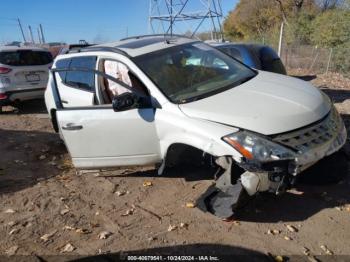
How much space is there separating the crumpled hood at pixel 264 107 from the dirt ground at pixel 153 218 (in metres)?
0.99

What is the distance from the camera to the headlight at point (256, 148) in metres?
3.70

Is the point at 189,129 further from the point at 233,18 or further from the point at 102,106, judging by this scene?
the point at 233,18

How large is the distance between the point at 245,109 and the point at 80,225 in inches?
86.8

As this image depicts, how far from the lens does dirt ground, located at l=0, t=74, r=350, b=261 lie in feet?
12.5

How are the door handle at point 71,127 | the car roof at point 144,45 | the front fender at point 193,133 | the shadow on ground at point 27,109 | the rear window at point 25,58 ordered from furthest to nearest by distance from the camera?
the shadow on ground at point 27,109 → the rear window at point 25,58 → the car roof at point 144,45 → the door handle at point 71,127 → the front fender at point 193,133

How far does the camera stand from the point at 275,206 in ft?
14.4

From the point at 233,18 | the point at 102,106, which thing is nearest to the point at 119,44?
the point at 102,106

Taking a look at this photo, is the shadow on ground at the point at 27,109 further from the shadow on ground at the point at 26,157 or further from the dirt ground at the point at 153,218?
the dirt ground at the point at 153,218

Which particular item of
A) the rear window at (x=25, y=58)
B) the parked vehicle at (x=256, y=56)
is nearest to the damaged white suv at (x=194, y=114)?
the parked vehicle at (x=256, y=56)

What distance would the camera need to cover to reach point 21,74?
1092cm

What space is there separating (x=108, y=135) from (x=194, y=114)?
1261mm

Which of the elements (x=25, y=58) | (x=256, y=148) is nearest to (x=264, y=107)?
(x=256, y=148)

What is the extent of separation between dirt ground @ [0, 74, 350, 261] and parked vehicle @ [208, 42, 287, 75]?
4164 millimetres

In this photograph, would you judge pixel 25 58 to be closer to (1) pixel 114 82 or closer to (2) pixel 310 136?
(1) pixel 114 82
